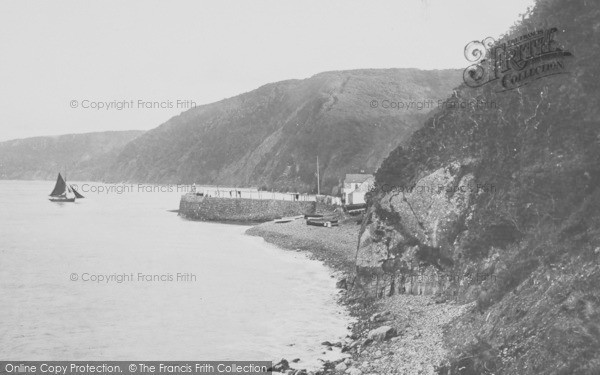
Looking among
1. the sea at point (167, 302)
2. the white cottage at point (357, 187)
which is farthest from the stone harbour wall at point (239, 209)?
the sea at point (167, 302)

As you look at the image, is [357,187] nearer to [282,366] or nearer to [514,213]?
[514,213]

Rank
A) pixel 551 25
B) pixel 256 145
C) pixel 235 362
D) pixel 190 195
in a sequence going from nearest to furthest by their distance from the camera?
pixel 235 362 < pixel 551 25 < pixel 190 195 < pixel 256 145

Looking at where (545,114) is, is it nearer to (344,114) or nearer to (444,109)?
(444,109)

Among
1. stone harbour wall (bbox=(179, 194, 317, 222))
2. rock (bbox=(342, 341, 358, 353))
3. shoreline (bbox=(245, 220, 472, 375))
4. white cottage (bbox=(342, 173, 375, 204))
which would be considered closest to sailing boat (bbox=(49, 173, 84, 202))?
stone harbour wall (bbox=(179, 194, 317, 222))

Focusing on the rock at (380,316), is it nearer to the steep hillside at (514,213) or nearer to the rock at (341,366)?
the steep hillside at (514,213)

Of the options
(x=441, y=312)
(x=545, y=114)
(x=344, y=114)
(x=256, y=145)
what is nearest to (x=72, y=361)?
(x=441, y=312)

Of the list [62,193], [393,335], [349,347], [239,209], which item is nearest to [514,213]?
[393,335]
